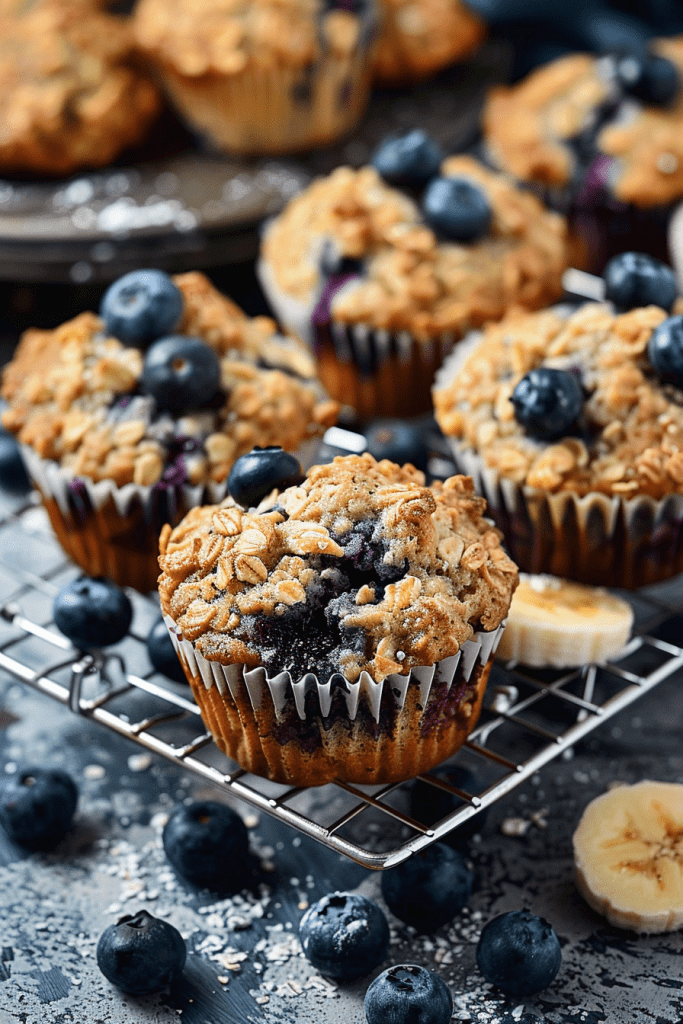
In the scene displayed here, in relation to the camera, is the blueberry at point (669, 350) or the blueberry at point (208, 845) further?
the blueberry at point (669, 350)

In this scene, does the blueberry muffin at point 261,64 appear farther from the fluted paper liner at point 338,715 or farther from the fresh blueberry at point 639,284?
the fluted paper liner at point 338,715

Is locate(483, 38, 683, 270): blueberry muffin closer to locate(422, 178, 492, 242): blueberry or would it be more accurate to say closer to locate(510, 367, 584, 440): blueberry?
locate(422, 178, 492, 242): blueberry

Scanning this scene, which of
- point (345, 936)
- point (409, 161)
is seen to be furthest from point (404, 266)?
point (345, 936)

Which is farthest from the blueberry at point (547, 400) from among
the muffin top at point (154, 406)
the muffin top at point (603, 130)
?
the muffin top at point (603, 130)

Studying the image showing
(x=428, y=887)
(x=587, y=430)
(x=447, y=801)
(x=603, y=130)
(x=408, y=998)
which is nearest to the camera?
(x=408, y=998)

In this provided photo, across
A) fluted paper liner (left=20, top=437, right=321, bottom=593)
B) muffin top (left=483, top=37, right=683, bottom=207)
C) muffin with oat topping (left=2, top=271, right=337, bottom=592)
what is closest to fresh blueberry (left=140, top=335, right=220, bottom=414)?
muffin with oat topping (left=2, top=271, right=337, bottom=592)

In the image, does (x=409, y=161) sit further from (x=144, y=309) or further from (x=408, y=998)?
(x=408, y=998)

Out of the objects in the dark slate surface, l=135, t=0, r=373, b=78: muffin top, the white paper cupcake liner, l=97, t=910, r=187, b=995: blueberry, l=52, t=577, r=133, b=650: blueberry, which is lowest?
the dark slate surface
